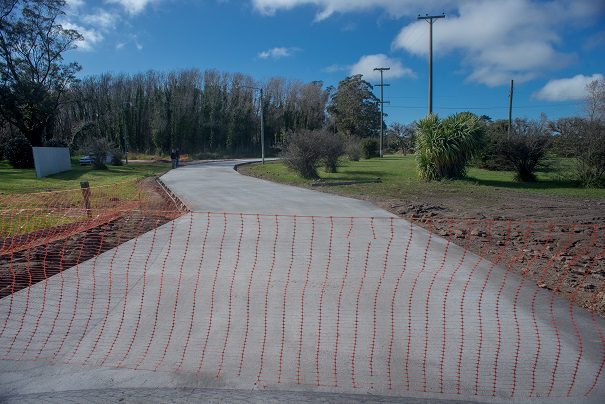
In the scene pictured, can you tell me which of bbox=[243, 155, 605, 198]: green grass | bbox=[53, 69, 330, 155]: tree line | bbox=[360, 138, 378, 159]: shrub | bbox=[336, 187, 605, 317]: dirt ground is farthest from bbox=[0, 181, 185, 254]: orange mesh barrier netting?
bbox=[53, 69, 330, 155]: tree line

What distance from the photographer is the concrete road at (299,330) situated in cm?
342

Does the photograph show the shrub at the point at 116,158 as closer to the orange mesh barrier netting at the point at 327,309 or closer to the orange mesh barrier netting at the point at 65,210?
the orange mesh barrier netting at the point at 65,210

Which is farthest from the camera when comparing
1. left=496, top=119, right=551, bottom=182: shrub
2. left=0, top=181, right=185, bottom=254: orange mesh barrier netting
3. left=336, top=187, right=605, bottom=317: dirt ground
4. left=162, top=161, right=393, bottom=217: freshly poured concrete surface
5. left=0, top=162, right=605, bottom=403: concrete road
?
left=496, top=119, right=551, bottom=182: shrub

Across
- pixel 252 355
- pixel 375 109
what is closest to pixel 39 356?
pixel 252 355

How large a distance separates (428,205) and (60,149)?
26992 mm

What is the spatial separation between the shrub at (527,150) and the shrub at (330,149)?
7.80m

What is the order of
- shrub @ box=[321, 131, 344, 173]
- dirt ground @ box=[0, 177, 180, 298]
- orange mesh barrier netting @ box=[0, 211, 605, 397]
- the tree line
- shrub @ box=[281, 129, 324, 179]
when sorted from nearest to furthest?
orange mesh barrier netting @ box=[0, 211, 605, 397], dirt ground @ box=[0, 177, 180, 298], shrub @ box=[281, 129, 324, 179], shrub @ box=[321, 131, 344, 173], the tree line

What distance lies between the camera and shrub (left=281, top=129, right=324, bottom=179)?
66.2 ft

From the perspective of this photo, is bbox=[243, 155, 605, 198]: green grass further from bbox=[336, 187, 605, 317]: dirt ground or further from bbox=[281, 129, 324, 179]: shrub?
bbox=[336, 187, 605, 317]: dirt ground

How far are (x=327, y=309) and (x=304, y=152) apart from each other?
1569cm

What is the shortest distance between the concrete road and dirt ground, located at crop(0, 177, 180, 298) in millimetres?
359

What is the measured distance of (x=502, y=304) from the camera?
508 cm

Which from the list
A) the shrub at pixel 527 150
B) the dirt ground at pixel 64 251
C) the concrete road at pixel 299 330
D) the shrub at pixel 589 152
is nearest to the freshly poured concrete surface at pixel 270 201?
the dirt ground at pixel 64 251

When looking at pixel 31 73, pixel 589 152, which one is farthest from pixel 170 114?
pixel 589 152
